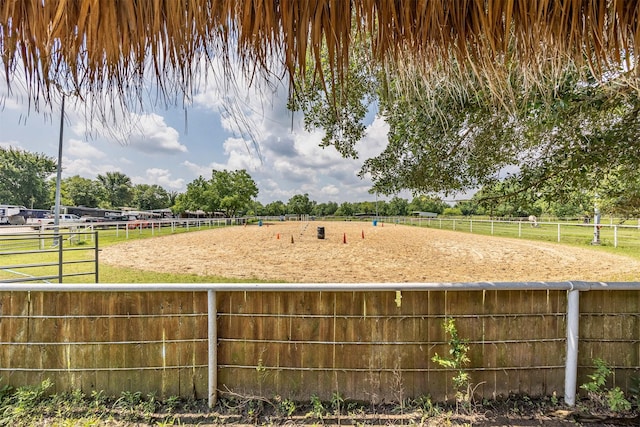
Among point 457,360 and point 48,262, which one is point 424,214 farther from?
point 457,360

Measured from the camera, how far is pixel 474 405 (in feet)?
5.83

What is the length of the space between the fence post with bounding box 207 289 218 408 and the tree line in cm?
187

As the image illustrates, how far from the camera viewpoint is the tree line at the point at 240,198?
11.0 feet

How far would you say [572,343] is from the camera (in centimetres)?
176

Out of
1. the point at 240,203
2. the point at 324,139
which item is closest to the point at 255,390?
the point at 324,139

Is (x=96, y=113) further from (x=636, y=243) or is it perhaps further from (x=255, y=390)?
(x=636, y=243)

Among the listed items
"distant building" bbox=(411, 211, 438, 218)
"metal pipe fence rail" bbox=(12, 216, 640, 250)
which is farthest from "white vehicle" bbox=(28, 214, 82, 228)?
"distant building" bbox=(411, 211, 438, 218)

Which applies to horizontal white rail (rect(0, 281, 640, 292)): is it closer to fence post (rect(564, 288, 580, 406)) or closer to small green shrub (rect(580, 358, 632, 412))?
fence post (rect(564, 288, 580, 406))

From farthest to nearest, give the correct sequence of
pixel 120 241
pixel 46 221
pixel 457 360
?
pixel 46 221, pixel 120 241, pixel 457 360

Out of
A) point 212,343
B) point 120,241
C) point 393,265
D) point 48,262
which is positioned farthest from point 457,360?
point 120,241

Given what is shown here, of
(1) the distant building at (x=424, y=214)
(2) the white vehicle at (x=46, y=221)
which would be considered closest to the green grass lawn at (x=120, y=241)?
(2) the white vehicle at (x=46, y=221)

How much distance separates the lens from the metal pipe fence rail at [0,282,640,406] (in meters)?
1.80

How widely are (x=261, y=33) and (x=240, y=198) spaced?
34798 millimetres

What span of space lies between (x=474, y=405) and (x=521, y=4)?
218cm
